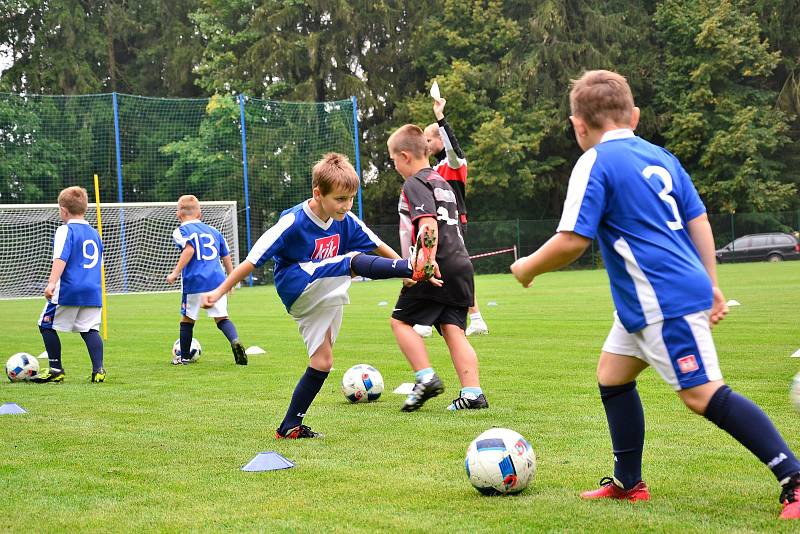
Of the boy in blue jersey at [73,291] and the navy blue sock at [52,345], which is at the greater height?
the boy in blue jersey at [73,291]

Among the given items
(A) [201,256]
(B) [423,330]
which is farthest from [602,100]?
(A) [201,256]

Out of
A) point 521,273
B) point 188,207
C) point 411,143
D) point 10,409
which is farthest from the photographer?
point 188,207

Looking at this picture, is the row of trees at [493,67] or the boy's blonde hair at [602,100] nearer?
the boy's blonde hair at [602,100]

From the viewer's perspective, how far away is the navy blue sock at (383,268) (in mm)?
5281

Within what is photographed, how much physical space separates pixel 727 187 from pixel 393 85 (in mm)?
14523

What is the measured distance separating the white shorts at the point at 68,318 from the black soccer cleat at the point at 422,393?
3689 millimetres

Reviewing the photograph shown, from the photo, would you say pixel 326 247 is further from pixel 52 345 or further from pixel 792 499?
pixel 52 345

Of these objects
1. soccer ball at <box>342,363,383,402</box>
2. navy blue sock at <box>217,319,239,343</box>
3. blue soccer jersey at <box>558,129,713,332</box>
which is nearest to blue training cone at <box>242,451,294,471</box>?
blue soccer jersey at <box>558,129,713,332</box>

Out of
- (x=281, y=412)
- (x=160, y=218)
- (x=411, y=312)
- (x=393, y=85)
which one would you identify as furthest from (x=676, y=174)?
Answer: (x=393, y=85)

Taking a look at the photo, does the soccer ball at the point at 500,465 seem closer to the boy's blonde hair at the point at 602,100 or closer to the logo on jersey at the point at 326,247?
the boy's blonde hair at the point at 602,100

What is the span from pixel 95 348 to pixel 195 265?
6.94 ft

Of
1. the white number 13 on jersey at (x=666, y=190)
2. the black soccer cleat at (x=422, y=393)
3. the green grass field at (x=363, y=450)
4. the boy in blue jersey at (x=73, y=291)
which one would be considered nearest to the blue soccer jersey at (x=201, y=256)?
the green grass field at (x=363, y=450)

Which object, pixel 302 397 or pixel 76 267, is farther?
pixel 76 267

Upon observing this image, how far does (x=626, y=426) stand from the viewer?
3852 millimetres
